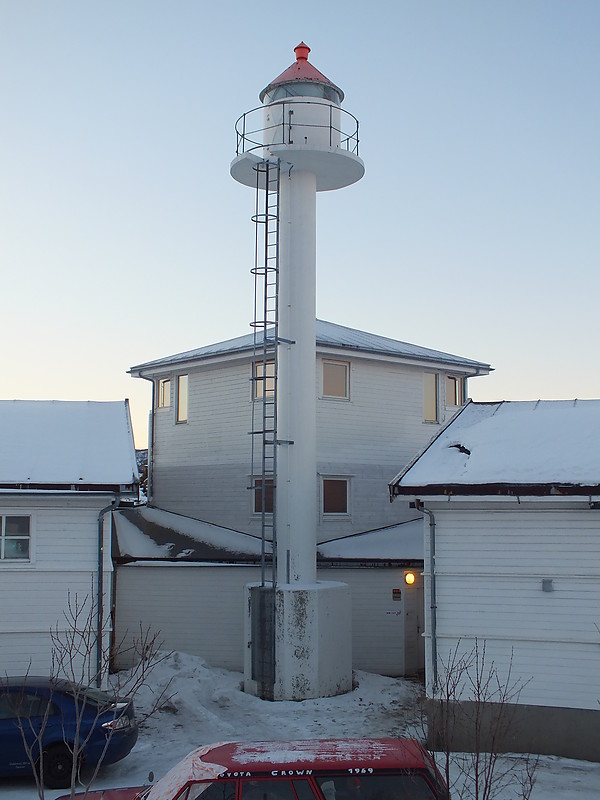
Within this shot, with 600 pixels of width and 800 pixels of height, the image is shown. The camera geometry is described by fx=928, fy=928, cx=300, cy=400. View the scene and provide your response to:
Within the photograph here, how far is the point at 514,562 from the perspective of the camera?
1666 centimetres

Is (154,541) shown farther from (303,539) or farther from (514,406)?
(514,406)

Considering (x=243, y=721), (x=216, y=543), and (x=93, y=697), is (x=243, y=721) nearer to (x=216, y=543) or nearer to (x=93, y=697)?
(x=93, y=697)

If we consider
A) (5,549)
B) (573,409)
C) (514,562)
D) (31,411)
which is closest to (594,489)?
(514,562)

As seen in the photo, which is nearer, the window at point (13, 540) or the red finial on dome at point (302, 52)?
the window at point (13, 540)

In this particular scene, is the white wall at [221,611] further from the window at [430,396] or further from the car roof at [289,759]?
the car roof at [289,759]

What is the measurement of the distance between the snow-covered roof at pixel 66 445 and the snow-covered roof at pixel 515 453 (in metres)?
5.65

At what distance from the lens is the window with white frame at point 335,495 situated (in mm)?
26203

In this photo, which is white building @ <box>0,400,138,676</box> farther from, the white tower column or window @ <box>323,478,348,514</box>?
window @ <box>323,478,348,514</box>

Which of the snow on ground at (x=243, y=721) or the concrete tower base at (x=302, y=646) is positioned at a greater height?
the concrete tower base at (x=302, y=646)

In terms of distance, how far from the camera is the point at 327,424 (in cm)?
2609

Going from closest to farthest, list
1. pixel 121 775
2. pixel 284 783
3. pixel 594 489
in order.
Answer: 1. pixel 284 783
2. pixel 121 775
3. pixel 594 489

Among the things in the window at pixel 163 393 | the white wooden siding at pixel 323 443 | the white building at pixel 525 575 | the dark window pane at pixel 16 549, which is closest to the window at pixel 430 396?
the white wooden siding at pixel 323 443

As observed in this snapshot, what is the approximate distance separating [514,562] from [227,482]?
11851 mm

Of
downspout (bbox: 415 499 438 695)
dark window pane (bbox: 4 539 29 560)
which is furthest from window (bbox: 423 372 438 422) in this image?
dark window pane (bbox: 4 539 29 560)
